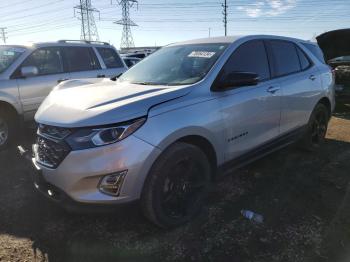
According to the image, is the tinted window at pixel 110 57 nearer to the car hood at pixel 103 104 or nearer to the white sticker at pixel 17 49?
the white sticker at pixel 17 49

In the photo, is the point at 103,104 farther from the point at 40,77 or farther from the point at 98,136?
the point at 40,77

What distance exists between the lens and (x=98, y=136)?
9.82 feet

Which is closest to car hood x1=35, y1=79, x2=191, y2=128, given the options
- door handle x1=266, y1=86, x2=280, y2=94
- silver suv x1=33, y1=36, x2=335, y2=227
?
silver suv x1=33, y1=36, x2=335, y2=227

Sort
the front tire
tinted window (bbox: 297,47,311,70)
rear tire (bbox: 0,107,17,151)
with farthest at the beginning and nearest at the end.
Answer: rear tire (bbox: 0,107,17,151), tinted window (bbox: 297,47,311,70), the front tire

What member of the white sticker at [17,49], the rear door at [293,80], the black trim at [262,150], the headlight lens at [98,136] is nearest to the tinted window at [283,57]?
the rear door at [293,80]

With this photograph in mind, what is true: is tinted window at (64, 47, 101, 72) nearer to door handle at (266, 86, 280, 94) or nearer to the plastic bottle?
door handle at (266, 86, 280, 94)

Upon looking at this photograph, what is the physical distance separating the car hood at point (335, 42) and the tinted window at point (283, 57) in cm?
757

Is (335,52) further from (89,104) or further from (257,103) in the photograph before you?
(89,104)

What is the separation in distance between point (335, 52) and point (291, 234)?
10477mm

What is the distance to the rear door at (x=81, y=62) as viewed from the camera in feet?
23.5

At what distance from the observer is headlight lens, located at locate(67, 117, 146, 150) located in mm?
2980

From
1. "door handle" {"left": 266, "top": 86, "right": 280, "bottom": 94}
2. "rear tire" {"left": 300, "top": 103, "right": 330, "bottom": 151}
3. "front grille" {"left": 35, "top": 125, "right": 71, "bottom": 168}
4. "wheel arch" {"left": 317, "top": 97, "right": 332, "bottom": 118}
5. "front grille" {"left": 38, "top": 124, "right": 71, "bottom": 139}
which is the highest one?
"door handle" {"left": 266, "top": 86, "right": 280, "bottom": 94}

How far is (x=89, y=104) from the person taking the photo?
10.8 feet

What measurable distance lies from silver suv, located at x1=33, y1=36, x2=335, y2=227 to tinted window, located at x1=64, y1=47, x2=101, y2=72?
2716 mm
